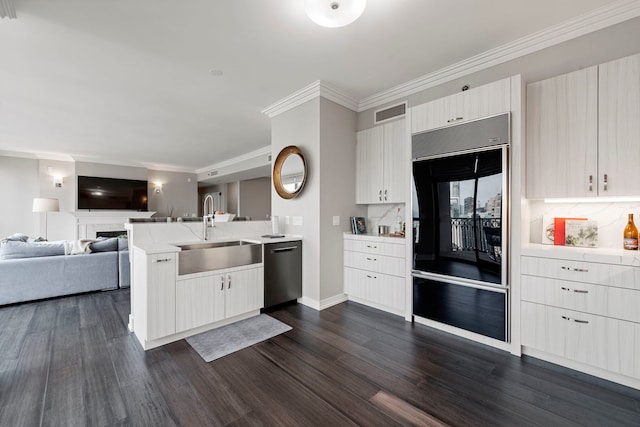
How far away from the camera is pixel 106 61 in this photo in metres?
2.74

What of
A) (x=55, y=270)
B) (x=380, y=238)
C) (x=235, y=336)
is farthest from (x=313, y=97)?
(x=55, y=270)

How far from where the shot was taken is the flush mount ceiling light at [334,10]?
170 cm

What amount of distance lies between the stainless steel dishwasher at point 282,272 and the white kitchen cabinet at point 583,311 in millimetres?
2364

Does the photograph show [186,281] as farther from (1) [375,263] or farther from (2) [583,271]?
(2) [583,271]

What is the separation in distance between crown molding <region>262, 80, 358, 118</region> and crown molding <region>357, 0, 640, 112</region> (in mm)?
481

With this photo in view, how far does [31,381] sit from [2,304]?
255 centimetres

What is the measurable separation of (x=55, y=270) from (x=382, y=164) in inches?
188

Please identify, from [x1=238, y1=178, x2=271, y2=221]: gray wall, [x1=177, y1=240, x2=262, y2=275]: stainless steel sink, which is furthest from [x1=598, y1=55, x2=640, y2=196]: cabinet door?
[x1=238, y1=178, x2=271, y2=221]: gray wall

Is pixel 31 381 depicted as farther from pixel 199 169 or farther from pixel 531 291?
pixel 199 169

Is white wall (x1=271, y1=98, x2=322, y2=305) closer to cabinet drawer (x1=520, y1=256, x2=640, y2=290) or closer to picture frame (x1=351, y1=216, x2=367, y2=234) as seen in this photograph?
picture frame (x1=351, y1=216, x2=367, y2=234)

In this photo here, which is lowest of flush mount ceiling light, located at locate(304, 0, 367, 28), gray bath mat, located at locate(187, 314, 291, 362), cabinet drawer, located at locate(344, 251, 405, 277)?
gray bath mat, located at locate(187, 314, 291, 362)

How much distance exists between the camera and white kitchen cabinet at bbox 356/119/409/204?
3.34 m

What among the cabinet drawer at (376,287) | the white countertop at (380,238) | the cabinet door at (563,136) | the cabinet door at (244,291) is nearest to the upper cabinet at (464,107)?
the cabinet door at (563,136)

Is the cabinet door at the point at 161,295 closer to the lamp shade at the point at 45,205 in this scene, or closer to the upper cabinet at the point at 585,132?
the upper cabinet at the point at 585,132
